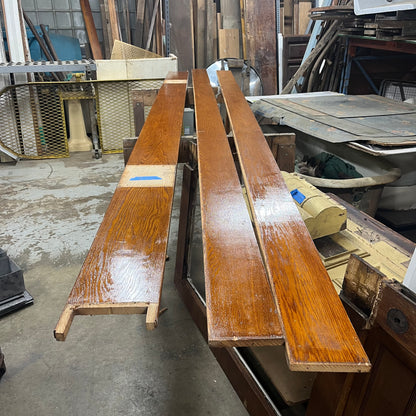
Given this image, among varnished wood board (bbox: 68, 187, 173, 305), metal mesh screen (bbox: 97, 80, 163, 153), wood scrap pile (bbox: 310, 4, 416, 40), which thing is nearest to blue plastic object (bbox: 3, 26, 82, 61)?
metal mesh screen (bbox: 97, 80, 163, 153)

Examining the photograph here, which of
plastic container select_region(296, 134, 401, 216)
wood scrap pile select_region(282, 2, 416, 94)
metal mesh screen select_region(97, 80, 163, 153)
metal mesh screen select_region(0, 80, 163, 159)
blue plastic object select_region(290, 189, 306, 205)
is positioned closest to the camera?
blue plastic object select_region(290, 189, 306, 205)

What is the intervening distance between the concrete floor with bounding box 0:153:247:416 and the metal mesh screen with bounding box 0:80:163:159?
258 cm

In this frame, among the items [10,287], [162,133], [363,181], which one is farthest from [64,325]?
[363,181]

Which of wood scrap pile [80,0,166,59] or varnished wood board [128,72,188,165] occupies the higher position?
wood scrap pile [80,0,166,59]

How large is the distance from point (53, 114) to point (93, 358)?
4.35 m

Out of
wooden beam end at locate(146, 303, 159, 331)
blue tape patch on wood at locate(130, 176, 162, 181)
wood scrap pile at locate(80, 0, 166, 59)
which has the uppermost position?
wood scrap pile at locate(80, 0, 166, 59)

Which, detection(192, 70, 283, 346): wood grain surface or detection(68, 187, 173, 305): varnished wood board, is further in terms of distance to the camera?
detection(68, 187, 173, 305): varnished wood board

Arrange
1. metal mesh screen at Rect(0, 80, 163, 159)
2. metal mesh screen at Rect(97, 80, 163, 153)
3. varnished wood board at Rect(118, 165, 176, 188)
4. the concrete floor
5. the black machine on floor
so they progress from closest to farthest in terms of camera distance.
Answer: varnished wood board at Rect(118, 165, 176, 188)
the concrete floor
the black machine on floor
metal mesh screen at Rect(0, 80, 163, 159)
metal mesh screen at Rect(97, 80, 163, 153)

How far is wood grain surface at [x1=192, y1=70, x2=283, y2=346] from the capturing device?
2.79ft

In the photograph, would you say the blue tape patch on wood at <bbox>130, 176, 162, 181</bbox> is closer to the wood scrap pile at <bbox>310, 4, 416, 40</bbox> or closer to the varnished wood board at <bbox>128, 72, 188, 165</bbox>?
the varnished wood board at <bbox>128, 72, 188, 165</bbox>

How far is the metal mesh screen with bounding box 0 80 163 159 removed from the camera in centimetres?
535

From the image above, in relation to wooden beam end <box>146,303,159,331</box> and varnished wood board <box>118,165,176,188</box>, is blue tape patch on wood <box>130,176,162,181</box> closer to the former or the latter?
varnished wood board <box>118,165,176,188</box>

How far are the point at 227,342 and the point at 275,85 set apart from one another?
22.4 ft

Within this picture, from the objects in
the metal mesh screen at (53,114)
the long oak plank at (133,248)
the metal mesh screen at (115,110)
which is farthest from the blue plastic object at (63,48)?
the long oak plank at (133,248)
